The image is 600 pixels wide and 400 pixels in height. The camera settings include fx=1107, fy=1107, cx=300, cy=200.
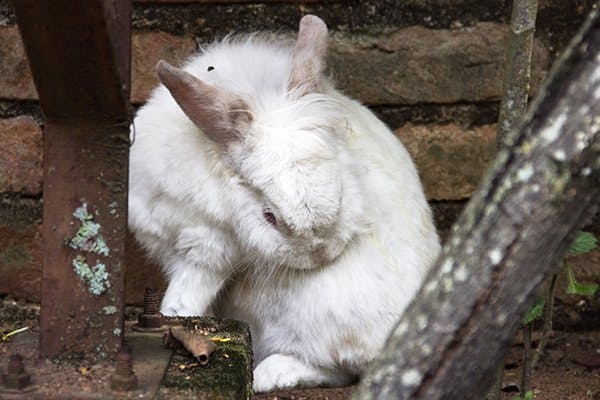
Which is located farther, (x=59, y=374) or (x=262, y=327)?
(x=262, y=327)

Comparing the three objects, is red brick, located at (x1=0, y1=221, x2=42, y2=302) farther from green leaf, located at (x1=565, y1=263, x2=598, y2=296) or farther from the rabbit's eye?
green leaf, located at (x1=565, y1=263, x2=598, y2=296)

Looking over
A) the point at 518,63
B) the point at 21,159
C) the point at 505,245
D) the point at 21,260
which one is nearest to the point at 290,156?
the point at 518,63

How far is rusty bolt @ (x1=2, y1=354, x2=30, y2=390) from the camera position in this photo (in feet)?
6.77

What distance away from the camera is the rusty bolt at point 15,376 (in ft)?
6.77

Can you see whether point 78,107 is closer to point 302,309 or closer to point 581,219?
point 581,219

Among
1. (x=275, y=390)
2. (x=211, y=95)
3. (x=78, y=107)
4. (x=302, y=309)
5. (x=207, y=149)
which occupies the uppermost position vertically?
(x=78, y=107)

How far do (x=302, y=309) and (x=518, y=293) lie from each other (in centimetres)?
170

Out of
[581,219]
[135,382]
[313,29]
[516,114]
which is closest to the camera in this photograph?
[581,219]

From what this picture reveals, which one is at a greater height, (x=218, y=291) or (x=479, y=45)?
(x=479, y=45)

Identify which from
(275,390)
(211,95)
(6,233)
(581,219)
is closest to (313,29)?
(211,95)

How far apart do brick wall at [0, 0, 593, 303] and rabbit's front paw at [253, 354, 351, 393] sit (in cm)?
80

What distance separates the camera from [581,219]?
1539 mm

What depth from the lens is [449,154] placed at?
12.2 ft

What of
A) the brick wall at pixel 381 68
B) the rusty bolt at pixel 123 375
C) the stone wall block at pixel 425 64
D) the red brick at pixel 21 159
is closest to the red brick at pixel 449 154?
the brick wall at pixel 381 68
